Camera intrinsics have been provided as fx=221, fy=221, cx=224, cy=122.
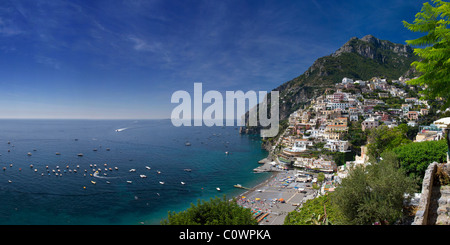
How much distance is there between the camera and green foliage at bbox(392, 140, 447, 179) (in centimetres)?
1133

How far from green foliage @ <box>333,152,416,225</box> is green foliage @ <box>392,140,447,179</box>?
4595 mm

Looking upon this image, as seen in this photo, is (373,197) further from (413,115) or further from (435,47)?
(413,115)

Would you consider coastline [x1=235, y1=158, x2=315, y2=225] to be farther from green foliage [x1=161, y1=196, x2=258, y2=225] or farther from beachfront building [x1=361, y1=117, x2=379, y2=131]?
beachfront building [x1=361, y1=117, x2=379, y2=131]

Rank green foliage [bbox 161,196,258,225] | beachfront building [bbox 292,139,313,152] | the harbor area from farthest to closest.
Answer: beachfront building [bbox 292,139,313,152] < the harbor area < green foliage [bbox 161,196,258,225]

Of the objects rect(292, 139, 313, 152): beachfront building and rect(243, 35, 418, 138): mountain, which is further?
rect(243, 35, 418, 138): mountain

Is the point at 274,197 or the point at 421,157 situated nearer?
the point at 421,157

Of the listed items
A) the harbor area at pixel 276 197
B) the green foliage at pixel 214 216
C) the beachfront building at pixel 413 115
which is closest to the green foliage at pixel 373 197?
the green foliage at pixel 214 216

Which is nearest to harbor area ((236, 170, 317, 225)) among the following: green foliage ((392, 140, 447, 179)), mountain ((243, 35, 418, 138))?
green foliage ((392, 140, 447, 179))

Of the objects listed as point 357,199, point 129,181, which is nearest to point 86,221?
point 129,181

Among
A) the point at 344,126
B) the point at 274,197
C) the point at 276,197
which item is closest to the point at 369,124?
the point at 344,126

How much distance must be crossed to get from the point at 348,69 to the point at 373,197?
112729 millimetres

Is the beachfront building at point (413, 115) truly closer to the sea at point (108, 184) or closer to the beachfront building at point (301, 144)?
the beachfront building at point (301, 144)

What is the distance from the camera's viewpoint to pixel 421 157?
1168 cm
